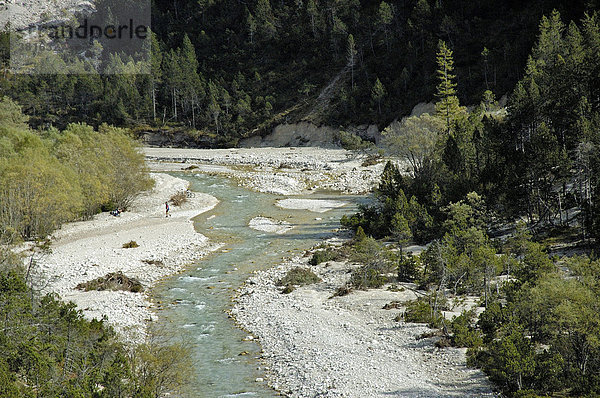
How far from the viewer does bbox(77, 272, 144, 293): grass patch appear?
31.4 m

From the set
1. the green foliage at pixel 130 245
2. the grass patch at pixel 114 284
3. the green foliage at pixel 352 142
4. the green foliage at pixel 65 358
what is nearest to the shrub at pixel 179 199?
the green foliage at pixel 130 245

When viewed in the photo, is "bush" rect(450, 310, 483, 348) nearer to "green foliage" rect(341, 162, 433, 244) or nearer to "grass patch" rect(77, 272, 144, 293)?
"green foliage" rect(341, 162, 433, 244)

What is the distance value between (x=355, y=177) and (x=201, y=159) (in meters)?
32.4

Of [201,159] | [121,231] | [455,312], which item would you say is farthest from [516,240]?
[201,159]

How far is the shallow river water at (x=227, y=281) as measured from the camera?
837 inches

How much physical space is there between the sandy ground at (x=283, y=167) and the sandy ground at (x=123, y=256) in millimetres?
18674

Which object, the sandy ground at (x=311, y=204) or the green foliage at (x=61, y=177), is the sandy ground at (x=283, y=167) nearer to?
the sandy ground at (x=311, y=204)

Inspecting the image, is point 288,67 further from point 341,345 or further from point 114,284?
point 341,345

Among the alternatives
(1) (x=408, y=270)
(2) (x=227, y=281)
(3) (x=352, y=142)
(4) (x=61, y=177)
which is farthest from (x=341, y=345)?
(3) (x=352, y=142)

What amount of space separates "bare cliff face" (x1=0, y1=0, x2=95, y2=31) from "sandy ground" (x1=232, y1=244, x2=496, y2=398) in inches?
7176

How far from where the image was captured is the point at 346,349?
22.8 meters

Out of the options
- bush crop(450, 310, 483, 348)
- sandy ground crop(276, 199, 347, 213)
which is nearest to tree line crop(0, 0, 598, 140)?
sandy ground crop(276, 199, 347, 213)

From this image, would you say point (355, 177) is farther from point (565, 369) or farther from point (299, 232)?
point (565, 369)

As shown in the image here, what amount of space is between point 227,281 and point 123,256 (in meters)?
9.06
